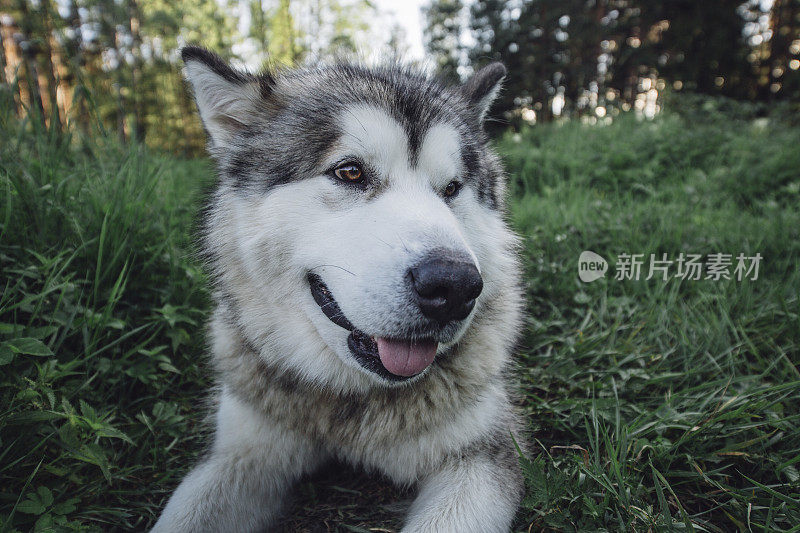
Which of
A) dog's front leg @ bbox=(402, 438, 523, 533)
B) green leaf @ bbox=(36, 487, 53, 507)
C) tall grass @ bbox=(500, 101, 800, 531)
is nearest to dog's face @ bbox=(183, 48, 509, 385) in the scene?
dog's front leg @ bbox=(402, 438, 523, 533)

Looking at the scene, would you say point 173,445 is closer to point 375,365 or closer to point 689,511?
point 375,365

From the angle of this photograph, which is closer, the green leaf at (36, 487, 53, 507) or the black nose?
the black nose

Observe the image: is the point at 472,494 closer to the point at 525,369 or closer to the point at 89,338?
the point at 525,369

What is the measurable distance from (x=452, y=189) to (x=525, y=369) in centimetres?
112

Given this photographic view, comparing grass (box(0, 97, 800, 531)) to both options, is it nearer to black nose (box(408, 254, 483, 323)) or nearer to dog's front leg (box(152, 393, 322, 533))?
dog's front leg (box(152, 393, 322, 533))

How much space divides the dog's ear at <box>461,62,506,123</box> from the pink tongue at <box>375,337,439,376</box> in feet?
4.74

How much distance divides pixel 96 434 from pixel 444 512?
4.40 feet

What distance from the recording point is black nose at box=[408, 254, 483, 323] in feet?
4.51

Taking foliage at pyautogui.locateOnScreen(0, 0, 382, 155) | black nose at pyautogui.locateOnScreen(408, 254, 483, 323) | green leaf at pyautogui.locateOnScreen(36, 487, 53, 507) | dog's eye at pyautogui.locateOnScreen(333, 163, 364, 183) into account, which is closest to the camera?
black nose at pyautogui.locateOnScreen(408, 254, 483, 323)

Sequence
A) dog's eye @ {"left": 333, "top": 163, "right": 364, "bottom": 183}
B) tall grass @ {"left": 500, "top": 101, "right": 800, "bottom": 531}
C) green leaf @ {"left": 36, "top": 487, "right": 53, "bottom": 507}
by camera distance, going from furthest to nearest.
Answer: dog's eye @ {"left": 333, "top": 163, "right": 364, "bottom": 183}
tall grass @ {"left": 500, "top": 101, "right": 800, "bottom": 531}
green leaf @ {"left": 36, "top": 487, "right": 53, "bottom": 507}

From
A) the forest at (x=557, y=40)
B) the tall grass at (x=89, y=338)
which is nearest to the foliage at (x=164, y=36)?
the forest at (x=557, y=40)

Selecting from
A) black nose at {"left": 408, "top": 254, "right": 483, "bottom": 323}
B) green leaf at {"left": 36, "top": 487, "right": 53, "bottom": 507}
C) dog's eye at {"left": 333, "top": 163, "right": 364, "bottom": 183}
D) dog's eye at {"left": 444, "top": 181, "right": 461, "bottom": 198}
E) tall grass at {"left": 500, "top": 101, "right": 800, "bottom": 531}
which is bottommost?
tall grass at {"left": 500, "top": 101, "right": 800, "bottom": 531}

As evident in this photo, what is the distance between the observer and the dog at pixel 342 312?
1.59 m

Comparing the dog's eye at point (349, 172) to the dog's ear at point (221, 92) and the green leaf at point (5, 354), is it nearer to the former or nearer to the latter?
the dog's ear at point (221, 92)
